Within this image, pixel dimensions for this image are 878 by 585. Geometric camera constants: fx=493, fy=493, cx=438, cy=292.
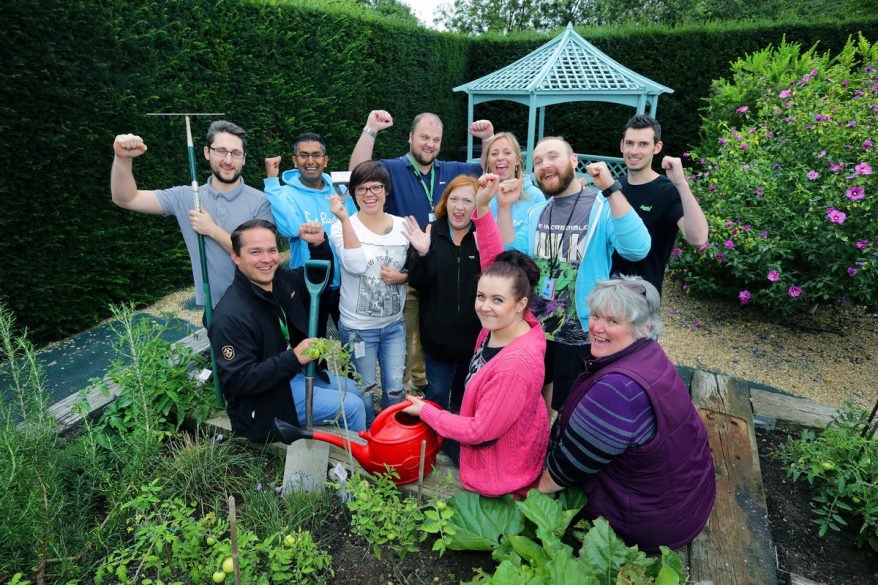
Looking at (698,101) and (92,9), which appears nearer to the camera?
(92,9)

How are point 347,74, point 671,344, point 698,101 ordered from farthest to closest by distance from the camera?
point 698,101, point 347,74, point 671,344

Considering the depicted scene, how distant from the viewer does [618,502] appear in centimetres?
185

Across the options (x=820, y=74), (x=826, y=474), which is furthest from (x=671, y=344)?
(x=820, y=74)

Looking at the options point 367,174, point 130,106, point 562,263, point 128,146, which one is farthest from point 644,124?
point 130,106

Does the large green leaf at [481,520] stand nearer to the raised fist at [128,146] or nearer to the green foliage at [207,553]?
the green foliage at [207,553]

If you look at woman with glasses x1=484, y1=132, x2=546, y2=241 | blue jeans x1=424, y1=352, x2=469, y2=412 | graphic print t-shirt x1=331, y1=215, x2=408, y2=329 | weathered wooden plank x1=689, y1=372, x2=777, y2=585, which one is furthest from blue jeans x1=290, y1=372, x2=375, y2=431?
weathered wooden plank x1=689, y1=372, x2=777, y2=585

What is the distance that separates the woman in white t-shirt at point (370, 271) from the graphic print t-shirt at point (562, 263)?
2.58ft

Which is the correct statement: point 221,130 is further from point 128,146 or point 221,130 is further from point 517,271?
point 517,271

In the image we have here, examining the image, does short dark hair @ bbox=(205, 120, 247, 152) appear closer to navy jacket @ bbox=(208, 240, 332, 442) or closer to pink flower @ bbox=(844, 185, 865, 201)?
navy jacket @ bbox=(208, 240, 332, 442)

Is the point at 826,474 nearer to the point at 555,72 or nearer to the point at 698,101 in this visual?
the point at 555,72

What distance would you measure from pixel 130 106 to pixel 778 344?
668 cm

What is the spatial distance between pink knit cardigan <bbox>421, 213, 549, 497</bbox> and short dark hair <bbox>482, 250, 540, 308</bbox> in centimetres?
18

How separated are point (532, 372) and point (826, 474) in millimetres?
1647

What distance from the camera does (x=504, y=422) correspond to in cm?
188
